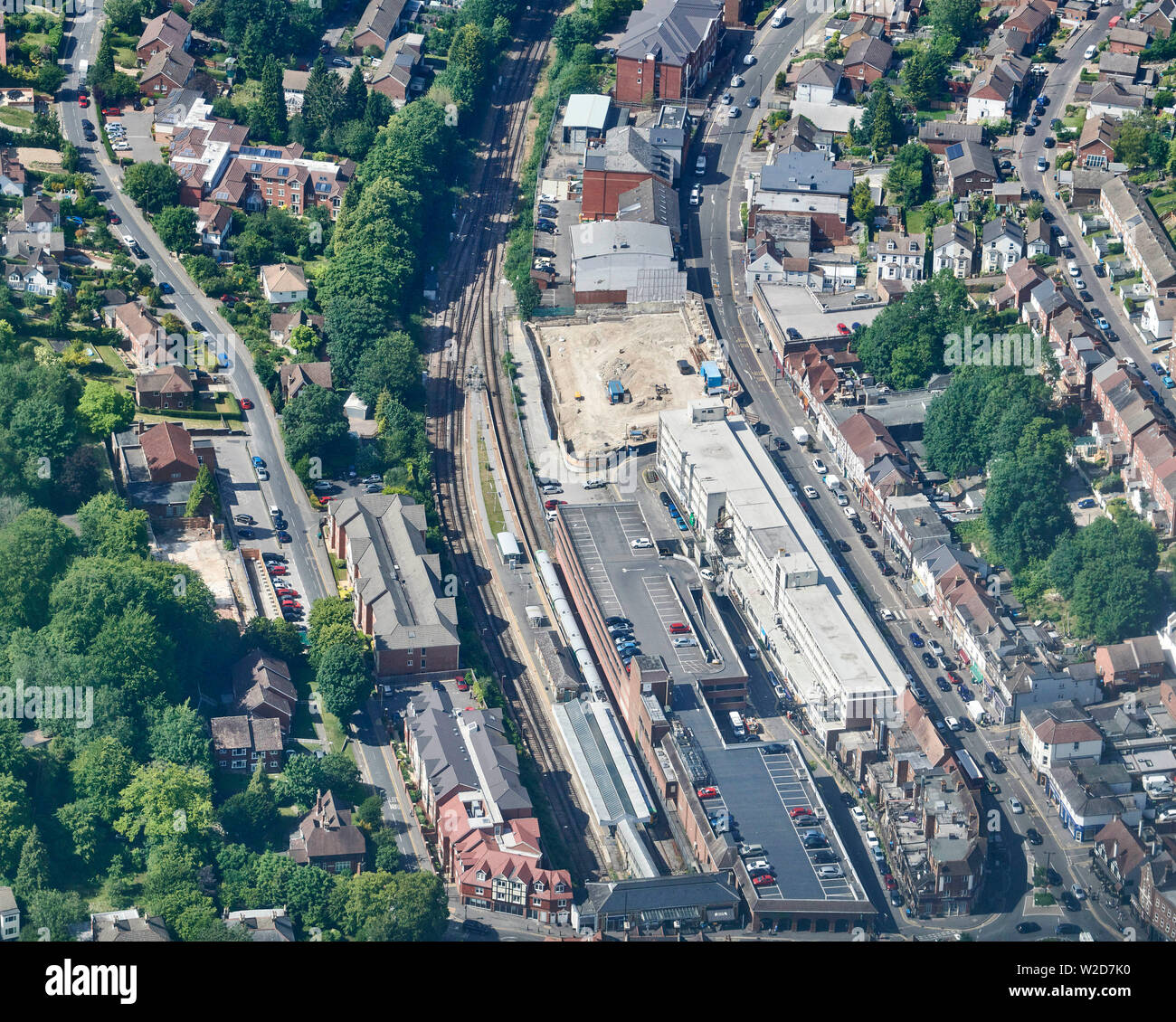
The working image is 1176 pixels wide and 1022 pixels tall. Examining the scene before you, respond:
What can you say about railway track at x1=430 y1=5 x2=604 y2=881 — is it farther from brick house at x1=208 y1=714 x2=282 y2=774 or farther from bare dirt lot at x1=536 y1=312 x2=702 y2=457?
brick house at x1=208 y1=714 x2=282 y2=774

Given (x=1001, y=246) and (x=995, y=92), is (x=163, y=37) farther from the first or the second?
(x=1001, y=246)

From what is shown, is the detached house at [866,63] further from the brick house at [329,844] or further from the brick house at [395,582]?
the brick house at [329,844]

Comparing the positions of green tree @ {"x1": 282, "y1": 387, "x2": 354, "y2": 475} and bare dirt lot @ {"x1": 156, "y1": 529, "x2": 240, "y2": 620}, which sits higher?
green tree @ {"x1": 282, "y1": 387, "x2": 354, "y2": 475}

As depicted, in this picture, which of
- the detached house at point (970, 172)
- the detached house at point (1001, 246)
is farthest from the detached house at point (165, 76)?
the detached house at point (1001, 246)

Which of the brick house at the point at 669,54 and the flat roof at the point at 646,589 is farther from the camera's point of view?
the brick house at the point at 669,54

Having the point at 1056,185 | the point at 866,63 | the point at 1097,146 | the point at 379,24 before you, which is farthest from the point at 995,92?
the point at 379,24

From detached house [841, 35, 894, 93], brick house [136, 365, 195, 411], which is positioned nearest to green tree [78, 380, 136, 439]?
brick house [136, 365, 195, 411]
